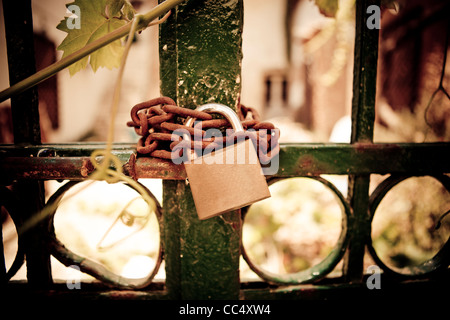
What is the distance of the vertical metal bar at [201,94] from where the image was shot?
532 millimetres

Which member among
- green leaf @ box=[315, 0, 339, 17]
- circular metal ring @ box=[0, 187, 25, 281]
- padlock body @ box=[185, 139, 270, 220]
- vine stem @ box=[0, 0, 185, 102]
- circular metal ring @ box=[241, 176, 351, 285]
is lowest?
circular metal ring @ box=[241, 176, 351, 285]

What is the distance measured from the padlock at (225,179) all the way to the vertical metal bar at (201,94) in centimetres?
13

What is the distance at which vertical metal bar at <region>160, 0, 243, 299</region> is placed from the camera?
0.53 metres

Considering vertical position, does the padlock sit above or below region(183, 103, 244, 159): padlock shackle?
below

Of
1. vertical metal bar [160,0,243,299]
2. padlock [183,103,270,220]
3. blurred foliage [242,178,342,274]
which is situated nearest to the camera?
padlock [183,103,270,220]

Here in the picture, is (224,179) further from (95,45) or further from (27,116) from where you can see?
(27,116)

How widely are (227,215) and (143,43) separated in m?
7.94

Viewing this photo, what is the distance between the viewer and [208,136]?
1.54 ft

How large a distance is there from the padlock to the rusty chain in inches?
1.0

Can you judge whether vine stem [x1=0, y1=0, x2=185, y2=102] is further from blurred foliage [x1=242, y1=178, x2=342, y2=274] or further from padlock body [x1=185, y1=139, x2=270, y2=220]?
blurred foliage [x1=242, y1=178, x2=342, y2=274]

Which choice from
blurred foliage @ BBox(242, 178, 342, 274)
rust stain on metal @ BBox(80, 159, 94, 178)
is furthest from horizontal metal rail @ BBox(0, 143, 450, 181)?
blurred foliage @ BBox(242, 178, 342, 274)

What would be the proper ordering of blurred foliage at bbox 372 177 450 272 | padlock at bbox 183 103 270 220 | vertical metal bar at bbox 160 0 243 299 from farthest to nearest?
blurred foliage at bbox 372 177 450 272 < vertical metal bar at bbox 160 0 243 299 < padlock at bbox 183 103 270 220

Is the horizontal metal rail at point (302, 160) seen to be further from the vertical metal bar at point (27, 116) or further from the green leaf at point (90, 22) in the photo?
the green leaf at point (90, 22)

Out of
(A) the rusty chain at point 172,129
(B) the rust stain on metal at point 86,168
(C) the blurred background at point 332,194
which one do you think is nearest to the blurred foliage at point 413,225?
(C) the blurred background at point 332,194
